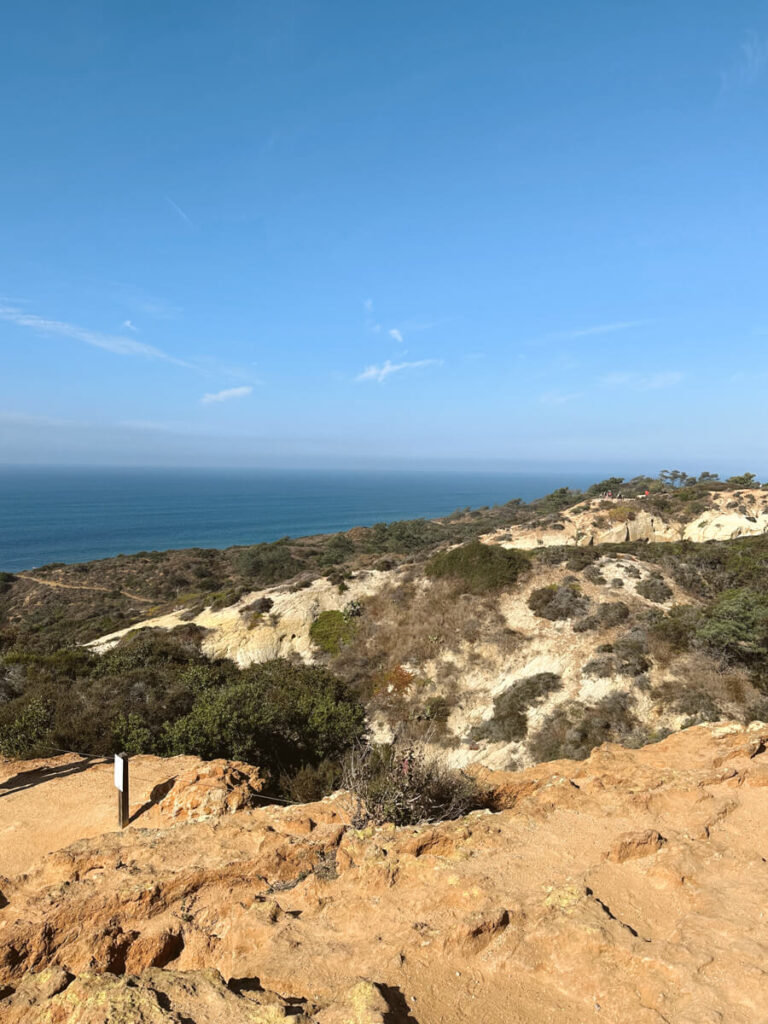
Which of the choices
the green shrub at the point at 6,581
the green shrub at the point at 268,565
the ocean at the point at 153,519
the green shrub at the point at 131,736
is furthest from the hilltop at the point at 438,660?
the ocean at the point at 153,519

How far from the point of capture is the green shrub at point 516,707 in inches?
644

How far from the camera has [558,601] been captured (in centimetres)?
2150

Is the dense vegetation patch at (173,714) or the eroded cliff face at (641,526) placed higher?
the eroded cliff face at (641,526)

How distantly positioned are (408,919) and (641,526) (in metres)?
37.2

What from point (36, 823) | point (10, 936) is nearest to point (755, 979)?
point (10, 936)

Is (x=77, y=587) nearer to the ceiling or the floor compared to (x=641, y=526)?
nearer to the floor

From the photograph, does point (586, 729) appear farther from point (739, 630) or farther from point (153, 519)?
point (153, 519)

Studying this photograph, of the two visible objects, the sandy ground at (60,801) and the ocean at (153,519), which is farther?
the ocean at (153,519)

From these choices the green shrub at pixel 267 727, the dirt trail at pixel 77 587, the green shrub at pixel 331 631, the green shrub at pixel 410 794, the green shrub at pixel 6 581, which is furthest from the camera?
the green shrub at pixel 6 581

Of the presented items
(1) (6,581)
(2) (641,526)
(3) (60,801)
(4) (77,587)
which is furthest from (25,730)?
(1) (6,581)

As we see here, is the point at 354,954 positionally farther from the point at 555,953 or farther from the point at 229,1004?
the point at 555,953

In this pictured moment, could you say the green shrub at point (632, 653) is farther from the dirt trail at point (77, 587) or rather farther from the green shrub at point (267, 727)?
the dirt trail at point (77, 587)

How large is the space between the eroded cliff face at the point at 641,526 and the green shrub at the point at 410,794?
2784 centimetres

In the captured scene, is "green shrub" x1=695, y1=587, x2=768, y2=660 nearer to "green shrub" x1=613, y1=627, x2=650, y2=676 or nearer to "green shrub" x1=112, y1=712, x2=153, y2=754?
"green shrub" x1=613, y1=627, x2=650, y2=676
